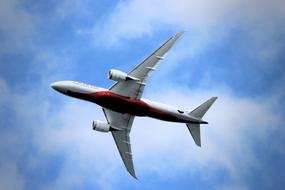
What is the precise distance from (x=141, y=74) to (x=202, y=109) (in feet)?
40.1

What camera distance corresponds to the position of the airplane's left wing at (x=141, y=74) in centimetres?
9719

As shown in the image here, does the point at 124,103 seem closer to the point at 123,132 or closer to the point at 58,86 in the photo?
the point at 123,132

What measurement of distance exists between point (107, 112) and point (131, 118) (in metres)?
4.27

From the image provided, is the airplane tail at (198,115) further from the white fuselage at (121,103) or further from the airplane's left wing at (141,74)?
the airplane's left wing at (141,74)

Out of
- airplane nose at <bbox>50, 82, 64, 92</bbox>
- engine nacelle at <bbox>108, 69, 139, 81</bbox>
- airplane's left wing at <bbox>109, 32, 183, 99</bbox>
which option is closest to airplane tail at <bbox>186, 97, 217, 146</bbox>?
airplane's left wing at <bbox>109, 32, 183, 99</bbox>

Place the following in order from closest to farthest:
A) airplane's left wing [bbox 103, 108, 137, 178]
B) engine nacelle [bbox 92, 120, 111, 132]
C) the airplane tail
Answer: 1. the airplane tail
2. engine nacelle [bbox 92, 120, 111, 132]
3. airplane's left wing [bbox 103, 108, 137, 178]

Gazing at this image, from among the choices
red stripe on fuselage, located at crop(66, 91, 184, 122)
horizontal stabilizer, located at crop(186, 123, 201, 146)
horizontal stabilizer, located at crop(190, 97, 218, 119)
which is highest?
red stripe on fuselage, located at crop(66, 91, 184, 122)

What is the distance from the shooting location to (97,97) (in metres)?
102

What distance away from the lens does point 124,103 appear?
103062 millimetres

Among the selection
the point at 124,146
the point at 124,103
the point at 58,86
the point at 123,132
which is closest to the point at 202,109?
the point at 124,103

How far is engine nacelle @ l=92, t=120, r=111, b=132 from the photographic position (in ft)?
347

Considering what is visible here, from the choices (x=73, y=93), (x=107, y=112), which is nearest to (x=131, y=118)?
(x=107, y=112)

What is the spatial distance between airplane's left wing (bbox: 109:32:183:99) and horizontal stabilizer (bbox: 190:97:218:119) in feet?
32.2

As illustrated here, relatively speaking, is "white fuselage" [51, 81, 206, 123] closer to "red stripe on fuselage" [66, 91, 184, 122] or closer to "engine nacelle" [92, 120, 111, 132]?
"red stripe on fuselage" [66, 91, 184, 122]
